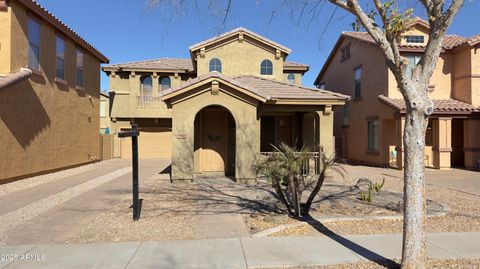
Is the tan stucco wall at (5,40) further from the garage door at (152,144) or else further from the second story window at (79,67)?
the garage door at (152,144)

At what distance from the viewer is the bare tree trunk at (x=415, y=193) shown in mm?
4176

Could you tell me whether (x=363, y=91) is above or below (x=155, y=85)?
below

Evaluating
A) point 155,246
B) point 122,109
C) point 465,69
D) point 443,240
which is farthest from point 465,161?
point 122,109

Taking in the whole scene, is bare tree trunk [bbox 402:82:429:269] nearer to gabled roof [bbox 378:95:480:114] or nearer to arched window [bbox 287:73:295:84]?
gabled roof [bbox 378:95:480:114]

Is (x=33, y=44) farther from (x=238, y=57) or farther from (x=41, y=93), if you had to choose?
(x=238, y=57)

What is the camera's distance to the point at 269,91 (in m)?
13.5

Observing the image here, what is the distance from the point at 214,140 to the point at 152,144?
1237 centimetres

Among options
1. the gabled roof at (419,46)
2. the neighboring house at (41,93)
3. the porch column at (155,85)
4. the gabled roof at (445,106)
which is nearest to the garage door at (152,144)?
the porch column at (155,85)

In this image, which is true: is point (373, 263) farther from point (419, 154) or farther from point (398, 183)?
point (398, 183)

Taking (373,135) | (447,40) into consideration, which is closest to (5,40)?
(373,135)

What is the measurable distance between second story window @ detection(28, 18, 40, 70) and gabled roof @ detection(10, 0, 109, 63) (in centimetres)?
46

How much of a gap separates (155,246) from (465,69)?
18203 mm

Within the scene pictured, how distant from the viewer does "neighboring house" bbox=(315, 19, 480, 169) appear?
16938 millimetres

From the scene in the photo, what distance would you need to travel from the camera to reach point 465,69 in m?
17.5
